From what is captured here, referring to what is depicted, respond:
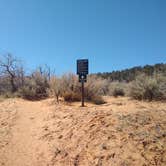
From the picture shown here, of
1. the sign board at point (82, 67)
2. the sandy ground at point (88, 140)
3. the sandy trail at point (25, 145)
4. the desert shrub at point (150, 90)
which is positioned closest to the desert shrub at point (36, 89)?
the sign board at point (82, 67)

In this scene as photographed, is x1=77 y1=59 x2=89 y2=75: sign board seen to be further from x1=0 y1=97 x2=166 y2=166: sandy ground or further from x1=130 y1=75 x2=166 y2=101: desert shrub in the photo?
x1=130 y1=75 x2=166 y2=101: desert shrub

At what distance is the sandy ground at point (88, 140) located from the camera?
16.2 ft

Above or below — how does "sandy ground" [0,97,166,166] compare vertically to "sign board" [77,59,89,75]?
below

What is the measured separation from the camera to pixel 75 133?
21.1 ft

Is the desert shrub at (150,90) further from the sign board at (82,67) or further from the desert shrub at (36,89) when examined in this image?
the desert shrub at (36,89)

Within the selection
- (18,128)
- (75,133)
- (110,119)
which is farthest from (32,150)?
(110,119)

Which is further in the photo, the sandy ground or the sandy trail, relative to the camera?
the sandy trail

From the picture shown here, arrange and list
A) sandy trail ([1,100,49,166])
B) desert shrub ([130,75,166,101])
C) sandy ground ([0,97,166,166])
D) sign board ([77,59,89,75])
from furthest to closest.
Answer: desert shrub ([130,75,166,101]) < sign board ([77,59,89,75]) < sandy trail ([1,100,49,166]) < sandy ground ([0,97,166,166])

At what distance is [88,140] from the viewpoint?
583 cm

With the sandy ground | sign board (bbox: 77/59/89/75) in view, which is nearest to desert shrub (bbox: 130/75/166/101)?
sign board (bbox: 77/59/89/75)

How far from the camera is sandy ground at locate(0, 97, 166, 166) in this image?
16.2 feet

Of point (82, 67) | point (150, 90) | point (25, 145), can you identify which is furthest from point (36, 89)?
point (25, 145)

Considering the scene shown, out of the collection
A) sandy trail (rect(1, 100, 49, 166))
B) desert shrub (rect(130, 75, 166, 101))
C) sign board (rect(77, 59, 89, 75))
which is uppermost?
sign board (rect(77, 59, 89, 75))

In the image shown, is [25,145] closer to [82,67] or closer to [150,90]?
[82,67]
